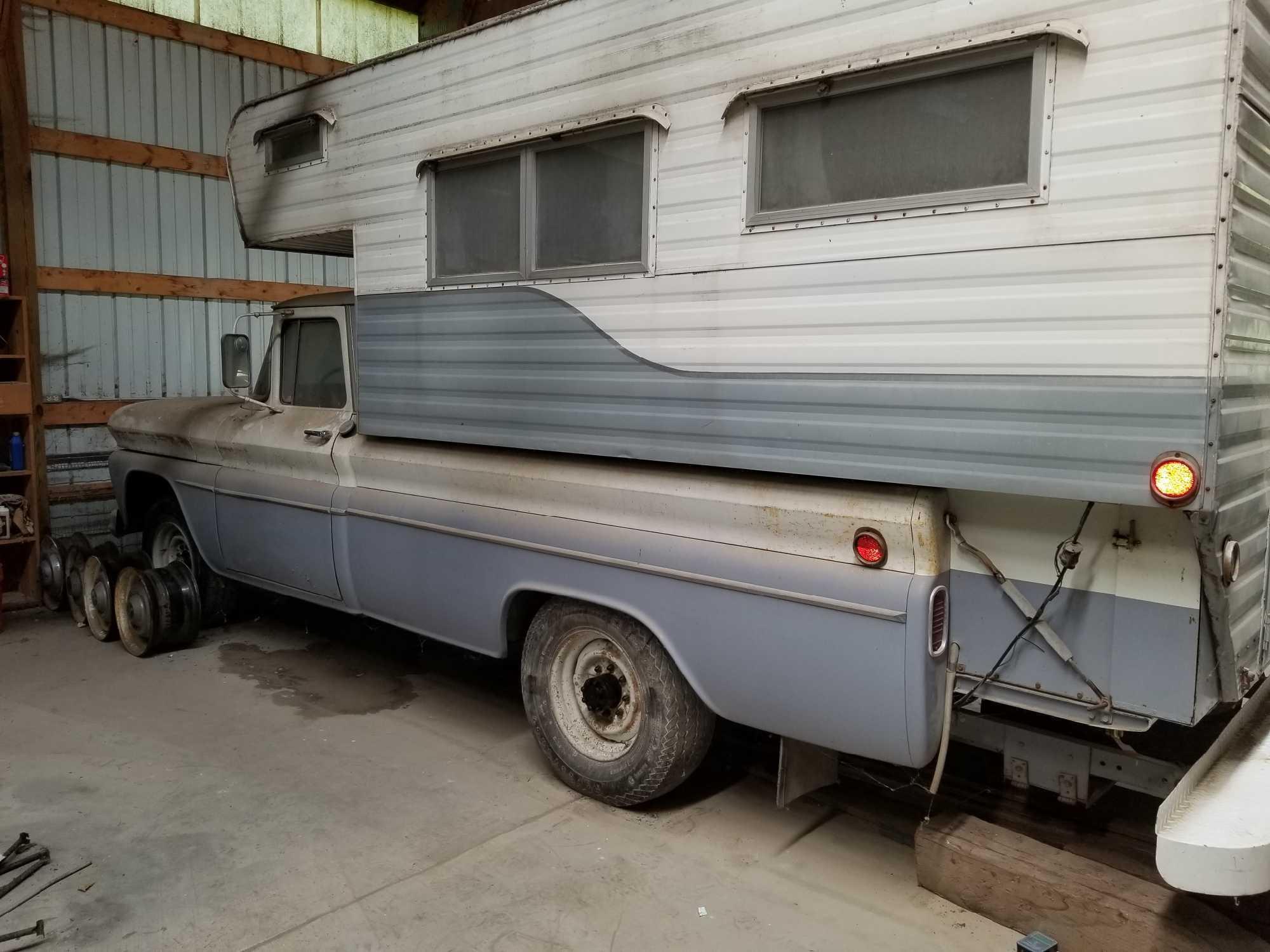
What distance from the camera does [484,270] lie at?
13.2 ft

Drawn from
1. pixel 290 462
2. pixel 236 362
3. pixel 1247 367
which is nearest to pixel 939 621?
pixel 1247 367

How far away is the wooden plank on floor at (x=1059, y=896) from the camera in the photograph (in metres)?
2.78

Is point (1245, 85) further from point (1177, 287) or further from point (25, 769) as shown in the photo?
point (25, 769)

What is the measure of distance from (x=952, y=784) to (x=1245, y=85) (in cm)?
272

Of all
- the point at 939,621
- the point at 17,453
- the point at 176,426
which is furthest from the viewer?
the point at 17,453

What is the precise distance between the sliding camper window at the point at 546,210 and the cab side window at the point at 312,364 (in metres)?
1.14

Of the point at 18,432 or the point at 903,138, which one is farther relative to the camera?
the point at 18,432

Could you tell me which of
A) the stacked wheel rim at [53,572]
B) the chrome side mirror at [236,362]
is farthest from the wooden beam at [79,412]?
the chrome side mirror at [236,362]

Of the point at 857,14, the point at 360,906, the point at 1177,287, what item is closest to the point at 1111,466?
the point at 1177,287

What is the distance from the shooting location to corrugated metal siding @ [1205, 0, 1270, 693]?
A: 2.38 m

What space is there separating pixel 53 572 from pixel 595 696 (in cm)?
498

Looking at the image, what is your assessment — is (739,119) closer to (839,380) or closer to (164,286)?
(839,380)

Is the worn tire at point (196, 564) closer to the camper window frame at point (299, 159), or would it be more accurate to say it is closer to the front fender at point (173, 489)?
the front fender at point (173, 489)

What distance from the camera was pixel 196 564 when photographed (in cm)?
624
